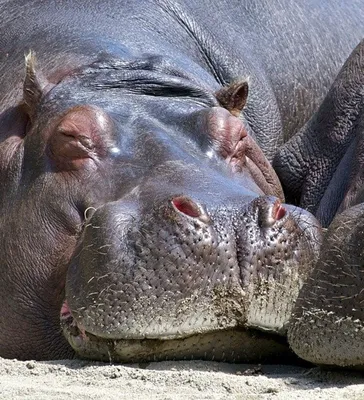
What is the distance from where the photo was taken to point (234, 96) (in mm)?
5125

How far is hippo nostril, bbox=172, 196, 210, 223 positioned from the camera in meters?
4.00

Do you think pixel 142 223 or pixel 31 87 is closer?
pixel 142 223

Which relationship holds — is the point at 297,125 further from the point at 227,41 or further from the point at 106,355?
the point at 106,355

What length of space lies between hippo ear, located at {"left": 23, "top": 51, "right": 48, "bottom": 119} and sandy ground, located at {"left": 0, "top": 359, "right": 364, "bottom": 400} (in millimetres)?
1174

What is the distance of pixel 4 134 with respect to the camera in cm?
490

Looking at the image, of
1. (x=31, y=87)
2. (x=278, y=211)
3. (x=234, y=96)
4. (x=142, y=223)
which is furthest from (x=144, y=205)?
(x=234, y=96)

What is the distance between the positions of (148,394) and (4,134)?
Result: 1.69m

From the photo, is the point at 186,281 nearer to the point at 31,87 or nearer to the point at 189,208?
the point at 189,208

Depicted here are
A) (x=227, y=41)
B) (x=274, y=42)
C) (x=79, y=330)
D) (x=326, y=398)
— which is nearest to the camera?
(x=326, y=398)

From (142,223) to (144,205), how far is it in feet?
0.35

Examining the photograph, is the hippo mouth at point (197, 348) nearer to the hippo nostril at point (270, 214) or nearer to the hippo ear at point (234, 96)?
the hippo nostril at point (270, 214)

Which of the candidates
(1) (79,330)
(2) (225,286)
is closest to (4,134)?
(1) (79,330)

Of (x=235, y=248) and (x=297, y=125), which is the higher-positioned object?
(x=235, y=248)

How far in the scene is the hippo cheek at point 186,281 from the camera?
3.94 meters
